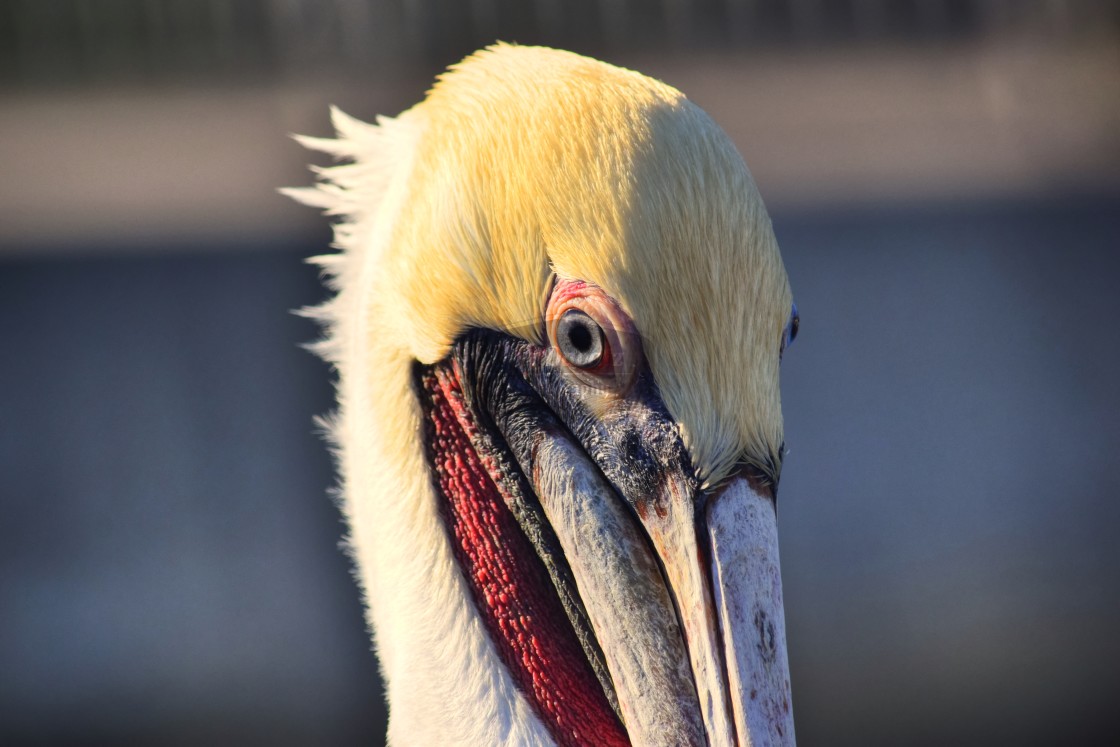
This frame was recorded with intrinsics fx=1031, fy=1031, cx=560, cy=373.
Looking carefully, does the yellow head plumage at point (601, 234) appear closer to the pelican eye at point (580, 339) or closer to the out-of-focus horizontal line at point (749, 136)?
the pelican eye at point (580, 339)

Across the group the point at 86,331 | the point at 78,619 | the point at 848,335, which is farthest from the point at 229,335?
the point at 848,335

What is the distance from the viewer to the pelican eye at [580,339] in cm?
114

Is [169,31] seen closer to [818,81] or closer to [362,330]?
[818,81]

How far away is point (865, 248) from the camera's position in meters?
4.42

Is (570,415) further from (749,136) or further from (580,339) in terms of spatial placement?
(749,136)

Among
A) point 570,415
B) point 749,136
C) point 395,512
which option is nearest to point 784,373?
point 749,136

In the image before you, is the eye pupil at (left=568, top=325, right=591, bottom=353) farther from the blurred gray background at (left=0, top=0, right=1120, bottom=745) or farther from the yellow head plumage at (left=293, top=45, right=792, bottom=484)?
the blurred gray background at (left=0, top=0, right=1120, bottom=745)

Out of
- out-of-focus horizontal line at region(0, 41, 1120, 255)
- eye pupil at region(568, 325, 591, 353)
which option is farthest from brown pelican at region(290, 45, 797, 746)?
out-of-focus horizontal line at region(0, 41, 1120, 255)

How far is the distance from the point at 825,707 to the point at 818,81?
271 cm

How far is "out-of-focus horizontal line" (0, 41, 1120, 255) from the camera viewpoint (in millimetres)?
3895

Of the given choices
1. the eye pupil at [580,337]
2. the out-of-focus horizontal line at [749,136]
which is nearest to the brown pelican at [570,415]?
the eye pupil at [580,337]

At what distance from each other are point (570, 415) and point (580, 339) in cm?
10

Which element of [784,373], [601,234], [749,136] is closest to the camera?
[601,234]

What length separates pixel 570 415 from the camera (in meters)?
1.19
